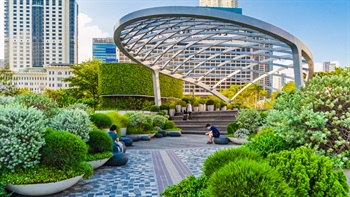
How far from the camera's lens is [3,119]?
549 cm

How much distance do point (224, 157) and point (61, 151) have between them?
3.35 meters

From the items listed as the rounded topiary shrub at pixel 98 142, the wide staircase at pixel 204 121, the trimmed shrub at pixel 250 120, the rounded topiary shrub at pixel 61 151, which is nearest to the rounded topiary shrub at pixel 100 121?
the rounded topiary shrub at pixel 98 142

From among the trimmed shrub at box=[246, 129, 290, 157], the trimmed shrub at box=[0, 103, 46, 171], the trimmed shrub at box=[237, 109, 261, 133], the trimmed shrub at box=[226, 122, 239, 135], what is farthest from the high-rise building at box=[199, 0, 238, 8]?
the trimmed shrub at box=[246, 129, 290, 157]

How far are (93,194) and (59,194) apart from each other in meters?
0.67

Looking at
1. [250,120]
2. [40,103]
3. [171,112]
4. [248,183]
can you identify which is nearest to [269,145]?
[248,183]

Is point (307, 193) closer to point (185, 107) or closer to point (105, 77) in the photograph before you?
point (185, 107)

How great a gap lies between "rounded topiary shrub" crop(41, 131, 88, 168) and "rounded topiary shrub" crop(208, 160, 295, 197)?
3737mm

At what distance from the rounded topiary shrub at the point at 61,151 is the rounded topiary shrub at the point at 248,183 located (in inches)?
147

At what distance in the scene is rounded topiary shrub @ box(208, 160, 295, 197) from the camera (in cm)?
285

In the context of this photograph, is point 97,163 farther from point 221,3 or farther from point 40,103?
point 221,3

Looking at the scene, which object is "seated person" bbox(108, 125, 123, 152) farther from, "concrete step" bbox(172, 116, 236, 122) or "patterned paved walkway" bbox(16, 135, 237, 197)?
"concrete step" bbox(172, 116, 236, 122)

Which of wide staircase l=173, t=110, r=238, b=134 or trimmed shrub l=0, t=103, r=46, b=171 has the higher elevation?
trimmed shrub l=0, t=103, r=46, b=171

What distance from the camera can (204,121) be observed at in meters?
23.5

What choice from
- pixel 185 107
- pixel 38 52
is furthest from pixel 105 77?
pixel 38 52
